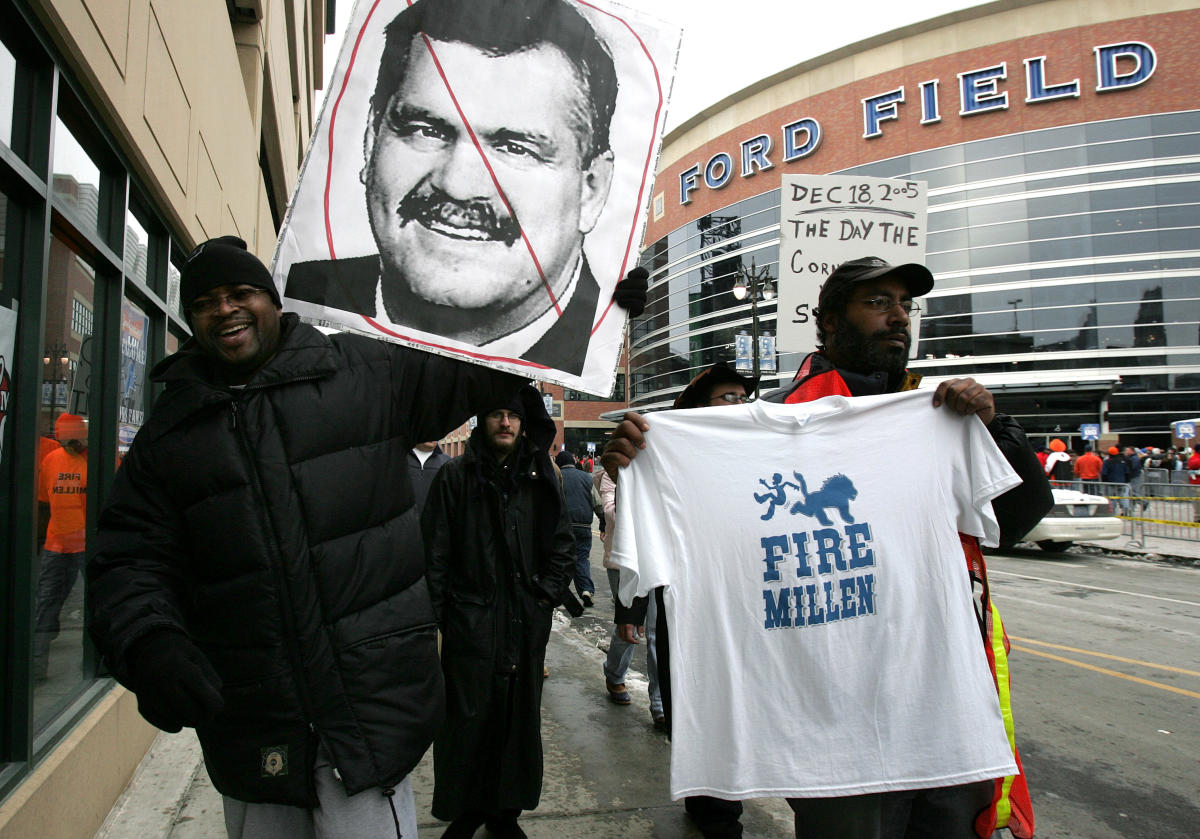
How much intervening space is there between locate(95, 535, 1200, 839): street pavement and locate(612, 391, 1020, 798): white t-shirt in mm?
1526

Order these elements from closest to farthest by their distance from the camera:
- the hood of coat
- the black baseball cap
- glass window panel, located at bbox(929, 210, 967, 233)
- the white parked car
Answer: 1. the black baseball cap
2. the hood of coat
3. the white parked car
4. glass window panel, located at bbox(929, 210, 967, 233)

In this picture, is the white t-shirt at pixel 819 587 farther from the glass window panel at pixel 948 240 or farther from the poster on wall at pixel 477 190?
the glass window panel at pixel 948 240

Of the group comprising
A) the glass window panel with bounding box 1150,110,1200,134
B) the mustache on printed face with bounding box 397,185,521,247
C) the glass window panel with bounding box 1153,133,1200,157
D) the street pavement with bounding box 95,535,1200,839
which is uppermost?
the glass window panel with bounding box 1150,110,1200,134

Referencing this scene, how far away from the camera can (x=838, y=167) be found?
4009cm

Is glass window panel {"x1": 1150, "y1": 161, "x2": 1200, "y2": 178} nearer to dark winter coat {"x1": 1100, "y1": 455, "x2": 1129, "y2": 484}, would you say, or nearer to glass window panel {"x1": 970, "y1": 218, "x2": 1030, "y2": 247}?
glass window panel {"x1": 970, "y1": 218, "x2": 1030, "y2": 247}

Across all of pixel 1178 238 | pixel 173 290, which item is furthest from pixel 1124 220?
pixel 173 290

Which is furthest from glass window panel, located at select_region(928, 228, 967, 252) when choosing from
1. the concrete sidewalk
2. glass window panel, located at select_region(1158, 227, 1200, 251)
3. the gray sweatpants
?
the gray sweatpants

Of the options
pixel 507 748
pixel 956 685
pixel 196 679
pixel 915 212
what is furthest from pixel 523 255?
pixel 915 212

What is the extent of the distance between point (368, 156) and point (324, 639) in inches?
53.6

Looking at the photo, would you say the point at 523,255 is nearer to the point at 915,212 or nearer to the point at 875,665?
the point at 875,665

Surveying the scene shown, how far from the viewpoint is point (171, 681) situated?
1.64 m

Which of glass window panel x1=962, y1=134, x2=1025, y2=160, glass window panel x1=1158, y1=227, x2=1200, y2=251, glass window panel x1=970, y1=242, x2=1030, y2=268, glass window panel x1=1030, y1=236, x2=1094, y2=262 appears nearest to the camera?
glass window panel x1=1158, y1=227, x2=1200, y2=251

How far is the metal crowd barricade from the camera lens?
1536cm

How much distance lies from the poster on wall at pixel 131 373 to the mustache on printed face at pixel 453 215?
289cm
